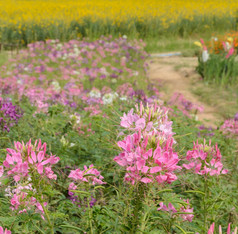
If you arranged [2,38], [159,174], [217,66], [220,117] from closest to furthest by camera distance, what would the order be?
[159,174]
[220,117]
[217,66]
[2,38]

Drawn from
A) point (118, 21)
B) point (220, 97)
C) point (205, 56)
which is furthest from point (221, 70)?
point (118, 21)

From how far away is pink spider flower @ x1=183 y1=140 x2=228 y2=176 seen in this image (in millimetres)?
1463

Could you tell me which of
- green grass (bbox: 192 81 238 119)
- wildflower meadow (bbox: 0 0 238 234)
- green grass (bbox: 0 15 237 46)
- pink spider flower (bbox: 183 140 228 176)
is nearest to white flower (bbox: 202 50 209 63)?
wildflower meadow (bbox: 0 0 238 234)

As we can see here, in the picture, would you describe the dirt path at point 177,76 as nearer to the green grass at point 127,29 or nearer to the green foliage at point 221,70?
the green foliage at point 221,70

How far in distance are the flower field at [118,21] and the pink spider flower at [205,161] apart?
375 inches

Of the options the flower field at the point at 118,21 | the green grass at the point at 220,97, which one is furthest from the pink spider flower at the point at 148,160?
the flower field at the point at 118,21

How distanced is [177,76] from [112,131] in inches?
232

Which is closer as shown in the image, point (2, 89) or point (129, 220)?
point (129, 220)

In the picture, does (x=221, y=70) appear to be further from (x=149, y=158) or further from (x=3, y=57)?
(x=149, y=158)

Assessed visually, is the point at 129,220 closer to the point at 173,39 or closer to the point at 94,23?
the point at 94,23

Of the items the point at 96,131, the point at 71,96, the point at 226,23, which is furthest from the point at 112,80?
the point at 226,23

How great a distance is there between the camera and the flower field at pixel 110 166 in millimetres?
1120

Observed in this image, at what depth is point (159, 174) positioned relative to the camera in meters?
1.11

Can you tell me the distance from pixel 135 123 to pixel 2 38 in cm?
1017
